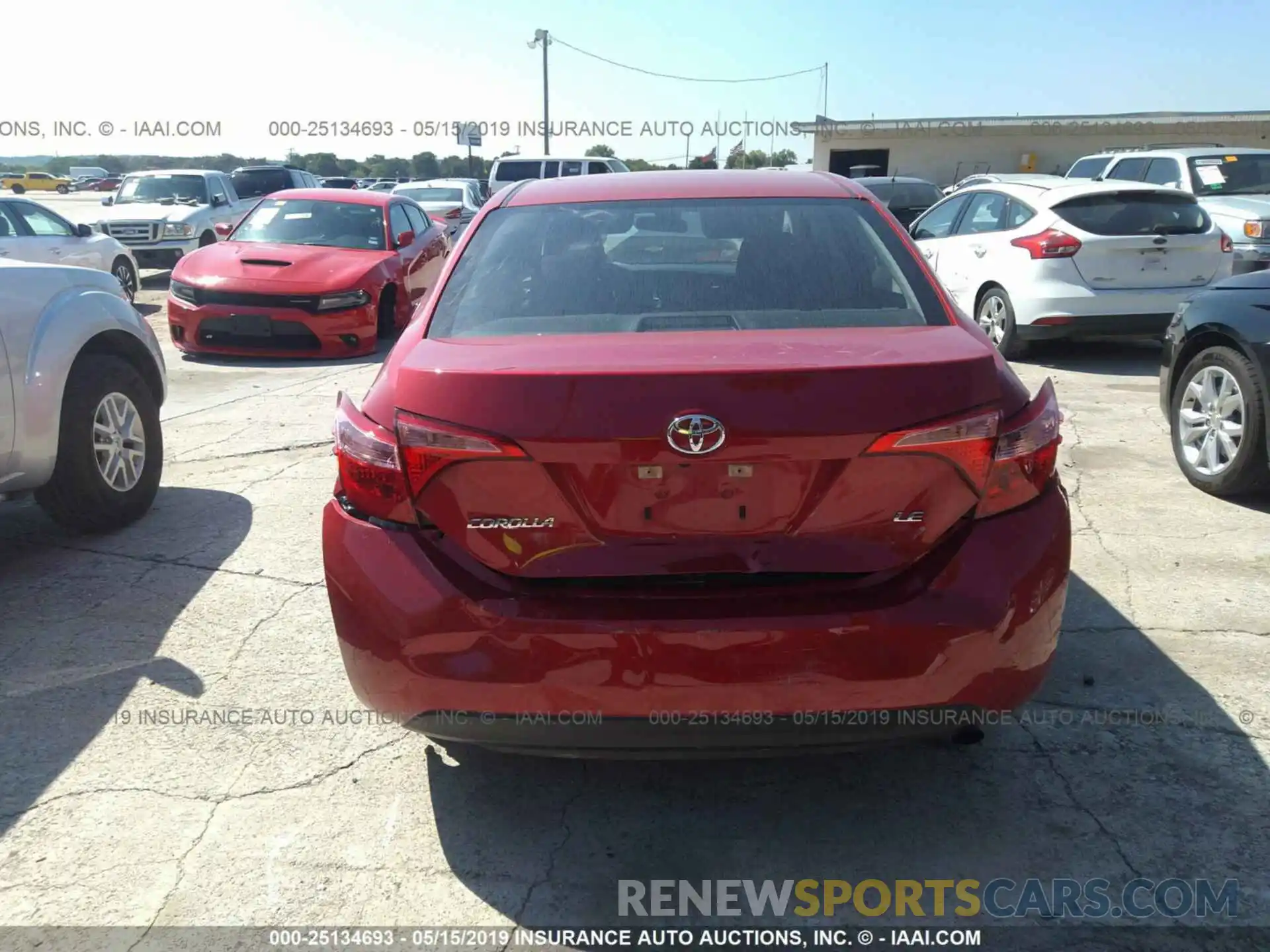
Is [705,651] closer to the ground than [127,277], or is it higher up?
closer to the ground

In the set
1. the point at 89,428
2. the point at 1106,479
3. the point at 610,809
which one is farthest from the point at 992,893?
the point at 89,428

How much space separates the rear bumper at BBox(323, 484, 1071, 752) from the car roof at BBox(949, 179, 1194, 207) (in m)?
7.44

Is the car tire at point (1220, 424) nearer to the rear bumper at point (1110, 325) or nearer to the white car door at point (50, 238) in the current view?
the rear bumper at point (1110, 325)

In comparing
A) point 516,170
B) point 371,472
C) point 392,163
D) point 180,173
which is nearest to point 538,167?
point 516,170

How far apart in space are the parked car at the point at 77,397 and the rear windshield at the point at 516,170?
15.1 meters

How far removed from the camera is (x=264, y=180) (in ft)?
76.9

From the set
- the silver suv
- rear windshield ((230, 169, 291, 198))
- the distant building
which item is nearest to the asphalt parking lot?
the silver suv

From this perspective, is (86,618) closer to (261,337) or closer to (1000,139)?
(261,337)

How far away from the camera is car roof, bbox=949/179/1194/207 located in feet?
28.9

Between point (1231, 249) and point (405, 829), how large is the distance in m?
9.04

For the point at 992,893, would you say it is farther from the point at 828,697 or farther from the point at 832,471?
the point at 832,471

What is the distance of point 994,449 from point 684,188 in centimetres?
152

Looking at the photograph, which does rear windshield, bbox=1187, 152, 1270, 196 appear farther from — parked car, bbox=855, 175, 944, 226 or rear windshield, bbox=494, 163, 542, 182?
rear windshield, bbox=494, 163, 542, 182

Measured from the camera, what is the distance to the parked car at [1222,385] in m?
5.00
